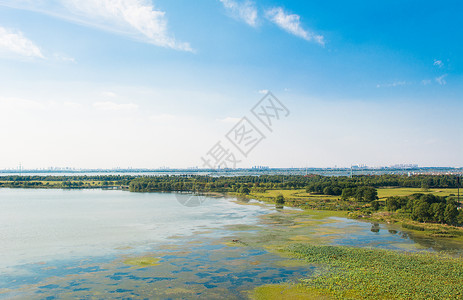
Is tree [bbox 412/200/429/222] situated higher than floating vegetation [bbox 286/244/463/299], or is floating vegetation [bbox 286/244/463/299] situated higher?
tree [bbox 412/200/429/222]

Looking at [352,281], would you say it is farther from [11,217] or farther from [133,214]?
[11,217]

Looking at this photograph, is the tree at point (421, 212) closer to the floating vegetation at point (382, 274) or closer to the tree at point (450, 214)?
the tree at point (450, 214)

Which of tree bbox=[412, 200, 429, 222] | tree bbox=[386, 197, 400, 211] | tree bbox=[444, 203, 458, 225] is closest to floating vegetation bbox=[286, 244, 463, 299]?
tree bbox=[444, 203, 458, 225]

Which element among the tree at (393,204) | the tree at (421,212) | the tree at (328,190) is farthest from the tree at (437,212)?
the tree at (328,190)

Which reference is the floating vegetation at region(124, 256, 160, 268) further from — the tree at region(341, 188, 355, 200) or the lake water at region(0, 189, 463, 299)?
the tree at region(341, 188, 355, 200)

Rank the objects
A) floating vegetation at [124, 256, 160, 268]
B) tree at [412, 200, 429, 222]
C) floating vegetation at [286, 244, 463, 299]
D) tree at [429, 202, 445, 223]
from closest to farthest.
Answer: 1. floating vegetation at [286, 244, 463, 299]
2. floating vegetation at [124, 256, 160, 268]
3. tree at [429, 202, 445, 223]
4. tree at [412, 200, 429, 222]
